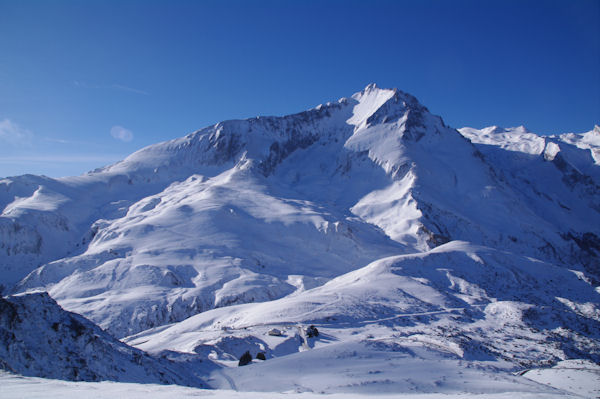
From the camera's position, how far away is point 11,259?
9306 cm

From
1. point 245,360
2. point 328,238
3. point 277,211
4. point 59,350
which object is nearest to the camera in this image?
point 59,350

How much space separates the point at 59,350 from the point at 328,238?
83.2 m

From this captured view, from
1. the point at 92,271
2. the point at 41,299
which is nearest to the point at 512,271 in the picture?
the point at 41,299

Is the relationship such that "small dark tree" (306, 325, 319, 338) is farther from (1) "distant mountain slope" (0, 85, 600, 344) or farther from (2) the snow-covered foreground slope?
(1) "distant mountain slope" (0, 85, 600, 344)

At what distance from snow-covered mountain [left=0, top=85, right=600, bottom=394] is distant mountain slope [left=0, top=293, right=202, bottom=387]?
1112 cm

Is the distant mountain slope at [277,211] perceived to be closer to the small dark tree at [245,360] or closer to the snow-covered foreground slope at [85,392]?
the small dark tree at [245,360]

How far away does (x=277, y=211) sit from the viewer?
113 meters

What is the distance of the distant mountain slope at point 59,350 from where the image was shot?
17.9 meters

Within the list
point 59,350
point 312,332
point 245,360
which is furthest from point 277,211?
point 59,350

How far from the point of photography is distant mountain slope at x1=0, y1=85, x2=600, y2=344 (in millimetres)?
77938

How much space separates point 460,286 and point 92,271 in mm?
65713

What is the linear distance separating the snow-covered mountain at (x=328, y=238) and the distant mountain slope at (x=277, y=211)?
541mm

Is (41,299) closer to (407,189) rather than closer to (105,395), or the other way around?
(105,395)

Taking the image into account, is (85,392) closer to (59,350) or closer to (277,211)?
(59,350)
